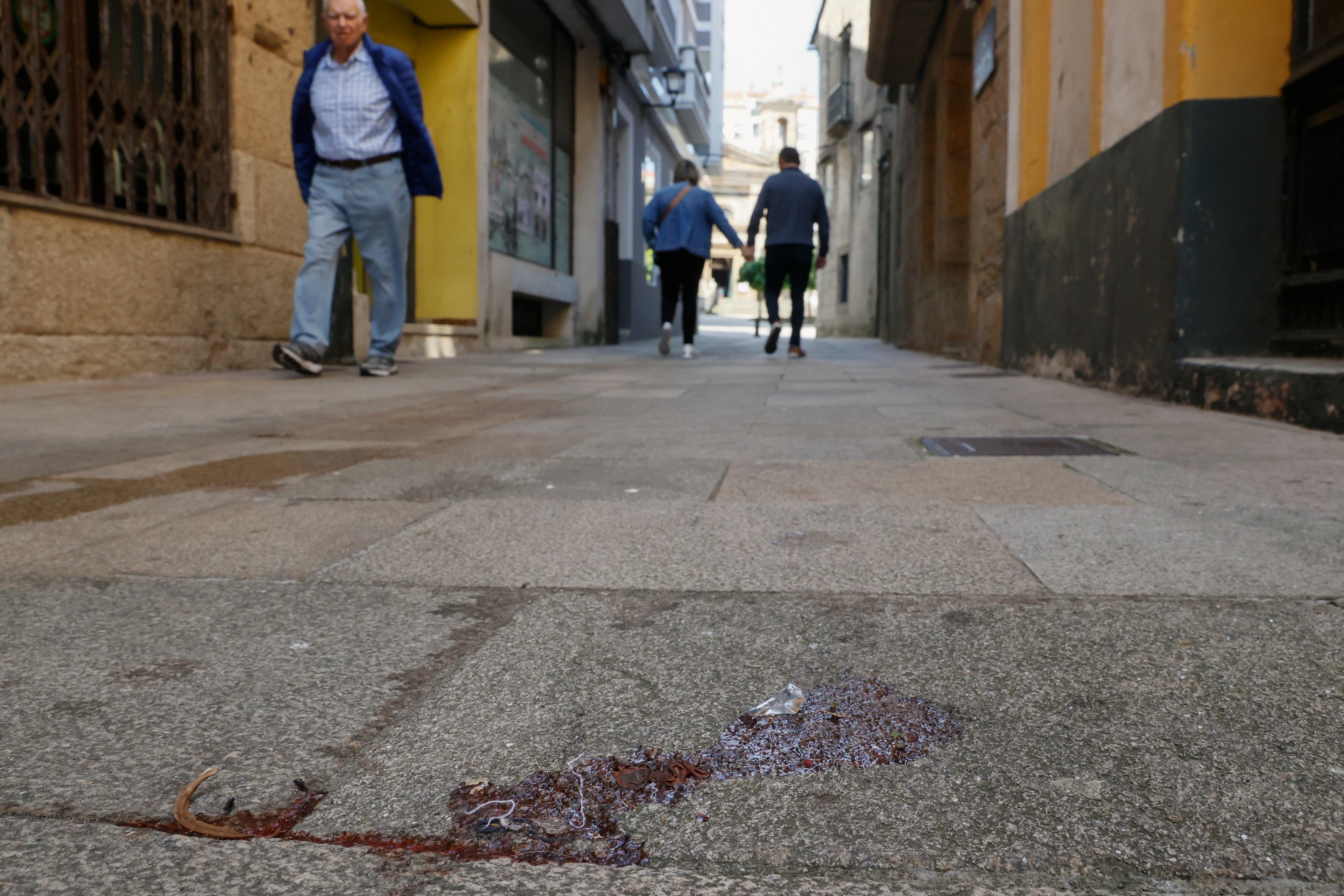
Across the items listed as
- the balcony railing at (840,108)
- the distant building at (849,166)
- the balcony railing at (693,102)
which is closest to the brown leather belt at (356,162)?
the balcony railing at (693,102)

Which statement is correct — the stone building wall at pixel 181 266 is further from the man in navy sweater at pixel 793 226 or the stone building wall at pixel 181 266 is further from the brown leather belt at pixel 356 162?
the man in navy sweater at pixel 793 226

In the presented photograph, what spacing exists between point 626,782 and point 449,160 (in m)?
9.11

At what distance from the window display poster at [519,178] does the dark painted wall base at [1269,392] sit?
729 cm

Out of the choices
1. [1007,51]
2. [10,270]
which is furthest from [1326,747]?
[1007,51]

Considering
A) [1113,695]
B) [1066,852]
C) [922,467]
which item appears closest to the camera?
[1066,852]

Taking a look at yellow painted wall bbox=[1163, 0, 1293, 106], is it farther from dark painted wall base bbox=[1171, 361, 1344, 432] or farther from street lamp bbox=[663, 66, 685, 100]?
street lamp bbox=[663, 66, 685, 100]

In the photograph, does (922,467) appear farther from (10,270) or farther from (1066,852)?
(10,270)

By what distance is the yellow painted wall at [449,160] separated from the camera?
9.22 meters

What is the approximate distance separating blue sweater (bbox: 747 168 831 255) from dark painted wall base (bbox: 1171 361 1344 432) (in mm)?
5292

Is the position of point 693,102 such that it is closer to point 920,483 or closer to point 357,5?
point 357,5

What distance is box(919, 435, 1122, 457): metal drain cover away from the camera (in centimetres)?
285

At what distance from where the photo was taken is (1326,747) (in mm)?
916

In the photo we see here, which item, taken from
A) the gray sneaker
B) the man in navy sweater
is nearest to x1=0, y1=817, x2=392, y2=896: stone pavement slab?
the gray sneaker

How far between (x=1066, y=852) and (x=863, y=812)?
0.50 feet
